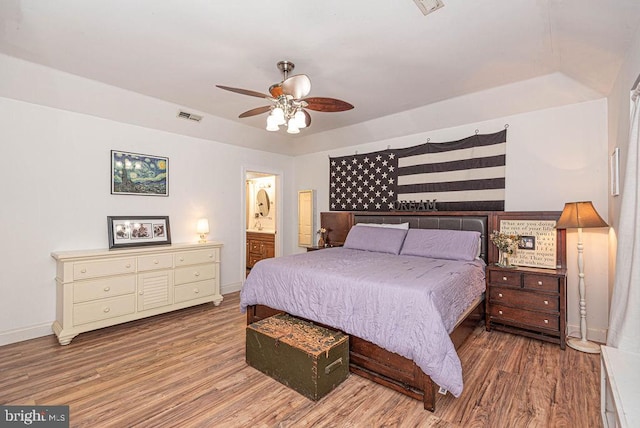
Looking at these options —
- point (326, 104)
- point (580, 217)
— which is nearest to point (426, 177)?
point (580, 217)

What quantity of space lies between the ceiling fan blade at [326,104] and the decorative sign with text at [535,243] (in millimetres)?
2452

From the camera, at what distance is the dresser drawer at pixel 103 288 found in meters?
3.06

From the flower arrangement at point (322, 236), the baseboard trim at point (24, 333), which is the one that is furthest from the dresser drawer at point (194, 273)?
the flower arrangement at point (322, 236)

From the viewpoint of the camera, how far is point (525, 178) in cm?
349

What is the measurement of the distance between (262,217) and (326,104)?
13.9 feet

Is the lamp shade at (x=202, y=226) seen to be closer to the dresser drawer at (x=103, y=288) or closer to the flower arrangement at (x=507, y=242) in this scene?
the dresser drawer at (x=103, y=288)

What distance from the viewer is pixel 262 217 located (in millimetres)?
6473

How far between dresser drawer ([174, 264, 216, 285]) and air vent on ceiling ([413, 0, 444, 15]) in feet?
12.4

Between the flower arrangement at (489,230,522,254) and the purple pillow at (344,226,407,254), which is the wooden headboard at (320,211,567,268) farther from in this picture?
the purple pillow at (344,226,407,254)

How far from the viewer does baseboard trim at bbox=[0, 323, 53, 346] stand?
2.97 m

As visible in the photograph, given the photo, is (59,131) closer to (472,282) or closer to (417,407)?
(417,407)

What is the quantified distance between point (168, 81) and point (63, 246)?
2214mm

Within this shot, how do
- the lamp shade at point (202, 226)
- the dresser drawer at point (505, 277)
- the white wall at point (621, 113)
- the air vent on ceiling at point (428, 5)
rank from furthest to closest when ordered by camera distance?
the lamp shade at point (202, 226), the dresser drawer at point (505, 277), the white wall at point (621, 113), the air vent on ceiling at point (428, 5)

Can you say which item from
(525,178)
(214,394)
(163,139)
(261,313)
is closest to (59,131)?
(163,139)
